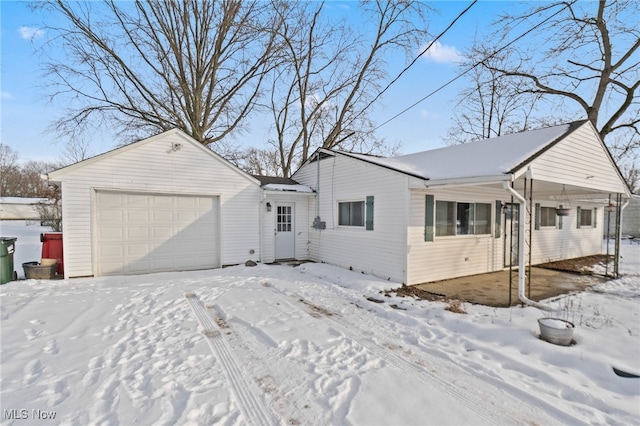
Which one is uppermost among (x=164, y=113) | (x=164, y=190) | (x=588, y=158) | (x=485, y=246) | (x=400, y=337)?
(x=164, y=113)

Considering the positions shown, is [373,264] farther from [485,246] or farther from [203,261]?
[203,261]

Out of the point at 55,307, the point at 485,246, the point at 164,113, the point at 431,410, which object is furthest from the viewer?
the point at 164,113

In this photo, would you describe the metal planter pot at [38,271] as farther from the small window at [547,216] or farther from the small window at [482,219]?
the small window at [547,216]

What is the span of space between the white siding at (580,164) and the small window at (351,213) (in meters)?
4.24

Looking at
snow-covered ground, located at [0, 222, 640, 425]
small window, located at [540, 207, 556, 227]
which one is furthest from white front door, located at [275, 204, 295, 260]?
small window, located at [540, 207, 556, 227]

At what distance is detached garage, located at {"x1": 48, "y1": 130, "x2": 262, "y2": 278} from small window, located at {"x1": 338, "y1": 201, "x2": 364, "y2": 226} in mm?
2814

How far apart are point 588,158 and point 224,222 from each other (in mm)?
10235

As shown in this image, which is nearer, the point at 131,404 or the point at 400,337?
the point at 131,404

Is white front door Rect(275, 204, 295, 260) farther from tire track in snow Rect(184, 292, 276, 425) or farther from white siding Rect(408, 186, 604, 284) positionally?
tire track in snow Rect(184, 292, 276, 425)

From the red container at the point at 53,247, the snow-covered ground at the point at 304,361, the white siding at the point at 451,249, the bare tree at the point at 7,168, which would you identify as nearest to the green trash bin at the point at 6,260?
the red container at the point at 53,247

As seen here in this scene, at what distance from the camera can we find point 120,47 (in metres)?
14.7

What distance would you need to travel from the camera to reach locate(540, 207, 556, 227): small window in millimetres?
10875

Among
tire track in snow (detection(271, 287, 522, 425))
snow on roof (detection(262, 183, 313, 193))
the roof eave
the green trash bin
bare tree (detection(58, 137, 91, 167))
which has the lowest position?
tire track in snow (detection(271, 287, 522, 425))

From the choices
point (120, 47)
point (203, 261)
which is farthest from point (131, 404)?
point (120, 47)
